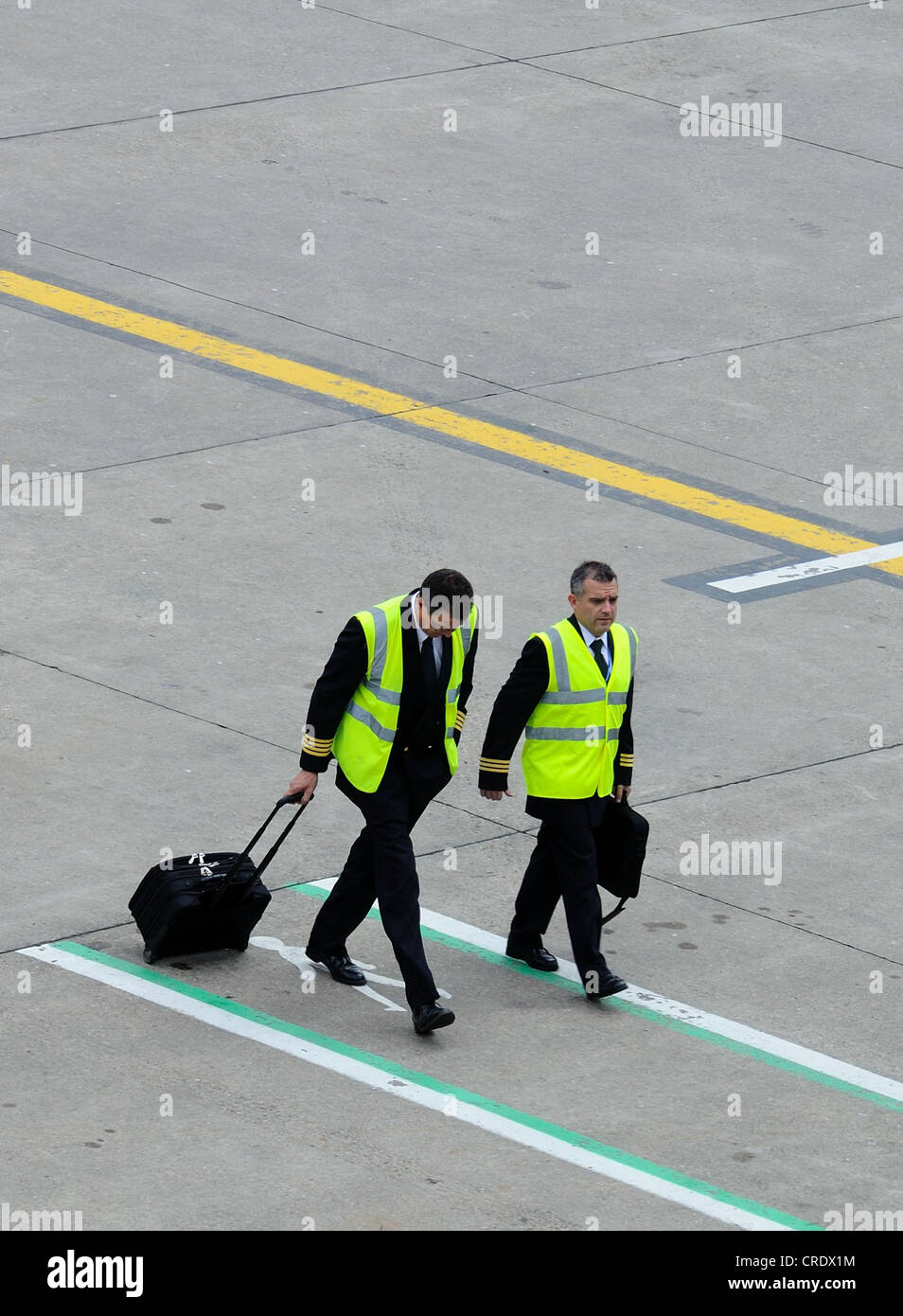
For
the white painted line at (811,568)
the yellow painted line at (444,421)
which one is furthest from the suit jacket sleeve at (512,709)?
the yellow painted line at (444,421)

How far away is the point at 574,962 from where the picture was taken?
32.3ft

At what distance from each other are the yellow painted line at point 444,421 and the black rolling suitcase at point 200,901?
559 centimetres

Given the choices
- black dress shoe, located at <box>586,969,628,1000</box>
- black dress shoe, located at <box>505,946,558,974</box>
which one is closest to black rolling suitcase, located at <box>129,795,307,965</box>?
black dress shoe, located at <box>505,946,558,974</box>

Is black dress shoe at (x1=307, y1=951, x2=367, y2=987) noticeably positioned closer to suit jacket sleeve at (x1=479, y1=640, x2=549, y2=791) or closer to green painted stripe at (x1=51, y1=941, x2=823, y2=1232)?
green painted stripe at (x1=51, y1=941, x2=823, y2=1232)

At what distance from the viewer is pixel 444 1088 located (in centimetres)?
873

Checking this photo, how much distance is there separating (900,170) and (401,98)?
4.36m

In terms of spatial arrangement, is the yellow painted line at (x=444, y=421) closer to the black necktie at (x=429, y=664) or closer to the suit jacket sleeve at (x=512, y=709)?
the suit jacket sleeve at (x=512, y=709)

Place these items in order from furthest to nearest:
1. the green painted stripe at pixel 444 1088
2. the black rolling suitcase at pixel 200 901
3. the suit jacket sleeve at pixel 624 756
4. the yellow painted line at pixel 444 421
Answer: the yellow painted line at pixel 444 421
the suit jacket sleeve at pixel 624 756
the black rolling suitcase at pixel 200 901
the green painted stripe at pixel 444 1088

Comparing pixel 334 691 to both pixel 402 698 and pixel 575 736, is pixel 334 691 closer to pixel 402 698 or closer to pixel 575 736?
pixel 402 698

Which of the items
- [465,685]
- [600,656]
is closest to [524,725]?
[465,685]

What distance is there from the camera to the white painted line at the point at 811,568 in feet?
44.2

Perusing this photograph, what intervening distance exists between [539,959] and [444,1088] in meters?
1.10

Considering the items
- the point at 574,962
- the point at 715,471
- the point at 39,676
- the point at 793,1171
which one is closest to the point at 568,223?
the point at 715,471

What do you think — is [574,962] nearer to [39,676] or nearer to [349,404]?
[39,676]
